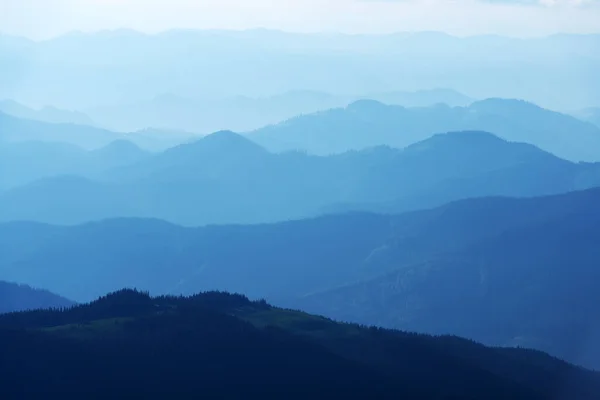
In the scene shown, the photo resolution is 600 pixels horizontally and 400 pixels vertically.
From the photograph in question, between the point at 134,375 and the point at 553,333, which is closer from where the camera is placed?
the point at 134,375

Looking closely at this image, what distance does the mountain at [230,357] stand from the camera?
78.9 meters

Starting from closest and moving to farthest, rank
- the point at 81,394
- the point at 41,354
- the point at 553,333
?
the point at 81,394, the point at 41,354, the point at 553,333

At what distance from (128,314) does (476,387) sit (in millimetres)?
27630

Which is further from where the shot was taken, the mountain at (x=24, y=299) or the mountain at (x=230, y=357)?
the mountain at (x=24, y=299)

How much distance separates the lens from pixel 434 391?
8700cm

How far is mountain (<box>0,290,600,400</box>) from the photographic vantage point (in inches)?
3108

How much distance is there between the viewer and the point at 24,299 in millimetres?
178750

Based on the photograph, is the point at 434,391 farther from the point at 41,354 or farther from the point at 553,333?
the point at 553,333

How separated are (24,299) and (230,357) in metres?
100

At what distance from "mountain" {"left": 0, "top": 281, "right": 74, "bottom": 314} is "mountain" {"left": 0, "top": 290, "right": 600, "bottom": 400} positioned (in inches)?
3033

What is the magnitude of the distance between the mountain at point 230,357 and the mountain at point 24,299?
3033 inches

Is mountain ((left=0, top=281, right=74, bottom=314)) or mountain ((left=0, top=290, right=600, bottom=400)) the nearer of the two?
mountain ((left=0, top=290, right=600, bottom=400))

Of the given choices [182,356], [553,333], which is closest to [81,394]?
[182,356]

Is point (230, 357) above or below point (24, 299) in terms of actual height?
above
